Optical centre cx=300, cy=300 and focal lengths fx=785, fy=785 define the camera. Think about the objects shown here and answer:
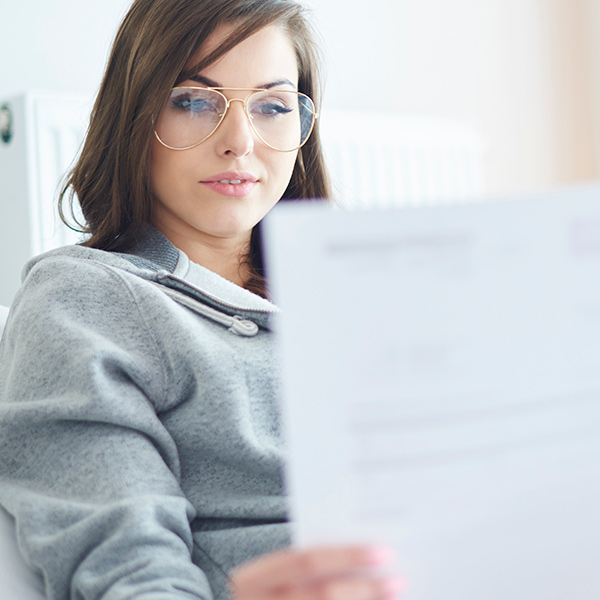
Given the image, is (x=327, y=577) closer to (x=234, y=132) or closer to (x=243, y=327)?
(x=243, y=327)

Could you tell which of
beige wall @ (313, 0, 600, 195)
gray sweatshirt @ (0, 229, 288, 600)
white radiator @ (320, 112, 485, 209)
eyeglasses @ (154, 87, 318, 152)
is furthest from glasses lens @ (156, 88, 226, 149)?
beige wall @ (313, 0, 600, 195)

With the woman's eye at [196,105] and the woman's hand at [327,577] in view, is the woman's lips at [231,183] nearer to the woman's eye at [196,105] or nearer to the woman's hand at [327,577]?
the woman's eye at [196,105]

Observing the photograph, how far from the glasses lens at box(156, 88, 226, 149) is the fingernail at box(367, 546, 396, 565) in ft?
1.99

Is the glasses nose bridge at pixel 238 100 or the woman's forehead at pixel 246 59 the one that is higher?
the woman's forehead at pixel 246 59

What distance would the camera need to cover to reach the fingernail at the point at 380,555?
1.31 feet

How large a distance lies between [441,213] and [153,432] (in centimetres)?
38

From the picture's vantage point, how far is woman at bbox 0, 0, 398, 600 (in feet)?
1.98

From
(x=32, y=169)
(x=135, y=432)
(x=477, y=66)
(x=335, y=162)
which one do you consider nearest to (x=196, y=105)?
(x=135, y=432)

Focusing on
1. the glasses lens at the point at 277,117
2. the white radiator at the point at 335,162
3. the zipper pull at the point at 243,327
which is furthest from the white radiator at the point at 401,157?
the zipper pull at the point at 243,327

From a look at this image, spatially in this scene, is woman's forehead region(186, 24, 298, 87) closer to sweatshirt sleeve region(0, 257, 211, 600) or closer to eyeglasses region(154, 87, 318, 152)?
eyeglasses region(154, 87, 318, 152)

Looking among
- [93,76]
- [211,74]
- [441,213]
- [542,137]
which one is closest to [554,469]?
[441,213]

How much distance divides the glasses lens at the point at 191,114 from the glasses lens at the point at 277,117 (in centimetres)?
4

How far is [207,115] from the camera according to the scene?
35.4 inches

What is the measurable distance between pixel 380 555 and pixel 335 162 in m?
1.62
